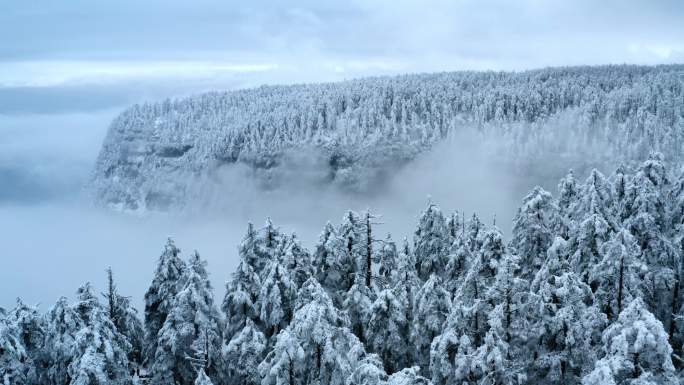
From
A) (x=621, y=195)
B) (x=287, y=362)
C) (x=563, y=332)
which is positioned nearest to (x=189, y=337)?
(x=287, y=362)

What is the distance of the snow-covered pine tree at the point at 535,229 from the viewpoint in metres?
31.4

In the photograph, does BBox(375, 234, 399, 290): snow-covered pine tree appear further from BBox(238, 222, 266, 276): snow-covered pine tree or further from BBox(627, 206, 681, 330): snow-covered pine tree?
BBox(627, 206, 681, 330): snow-covered pine tree

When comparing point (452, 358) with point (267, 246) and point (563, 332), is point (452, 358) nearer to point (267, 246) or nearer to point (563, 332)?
point (563, 332)

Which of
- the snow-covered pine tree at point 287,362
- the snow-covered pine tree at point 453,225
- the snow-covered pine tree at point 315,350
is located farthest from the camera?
the snow-covered pine tree at point 453,225

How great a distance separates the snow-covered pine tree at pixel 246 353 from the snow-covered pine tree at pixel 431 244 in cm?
1145

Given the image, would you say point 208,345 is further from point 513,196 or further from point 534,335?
point 513,196

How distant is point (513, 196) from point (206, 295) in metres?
170

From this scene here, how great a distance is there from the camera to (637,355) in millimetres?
18078

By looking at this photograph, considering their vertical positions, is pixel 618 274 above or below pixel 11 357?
above

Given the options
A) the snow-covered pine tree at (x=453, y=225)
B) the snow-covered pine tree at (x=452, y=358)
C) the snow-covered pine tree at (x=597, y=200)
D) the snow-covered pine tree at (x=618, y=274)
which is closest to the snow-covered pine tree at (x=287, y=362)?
the snow-covered pine tree at (x=452, y=358)

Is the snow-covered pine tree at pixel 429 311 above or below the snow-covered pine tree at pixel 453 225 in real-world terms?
below

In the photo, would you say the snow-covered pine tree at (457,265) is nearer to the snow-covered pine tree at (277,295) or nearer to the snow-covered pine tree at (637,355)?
the snow-covered pine tree at (277,295)

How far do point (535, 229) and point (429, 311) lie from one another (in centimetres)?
765

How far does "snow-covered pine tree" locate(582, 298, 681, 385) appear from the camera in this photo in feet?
57.6
